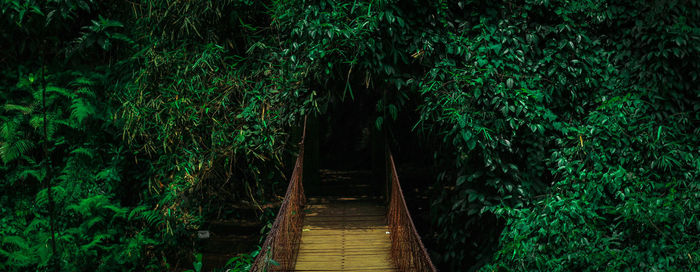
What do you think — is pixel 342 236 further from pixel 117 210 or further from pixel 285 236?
pixel 117 210

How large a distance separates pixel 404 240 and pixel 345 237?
713mm

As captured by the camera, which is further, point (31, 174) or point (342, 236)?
point (31, 174)

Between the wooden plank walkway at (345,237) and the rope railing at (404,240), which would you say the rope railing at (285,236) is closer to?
the wooden plank walkway at (345,237)

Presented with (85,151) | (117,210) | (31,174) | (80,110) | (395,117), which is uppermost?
(80,110)

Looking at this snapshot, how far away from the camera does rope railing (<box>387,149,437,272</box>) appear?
9.93 ft

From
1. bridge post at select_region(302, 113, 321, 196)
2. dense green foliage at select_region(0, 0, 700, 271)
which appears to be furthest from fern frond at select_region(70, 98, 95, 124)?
bridge post at select_region(302, 113, 321, 196)

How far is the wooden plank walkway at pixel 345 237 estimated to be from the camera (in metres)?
3.75

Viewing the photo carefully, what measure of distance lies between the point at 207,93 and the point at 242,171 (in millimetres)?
730

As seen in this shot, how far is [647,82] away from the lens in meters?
3.88

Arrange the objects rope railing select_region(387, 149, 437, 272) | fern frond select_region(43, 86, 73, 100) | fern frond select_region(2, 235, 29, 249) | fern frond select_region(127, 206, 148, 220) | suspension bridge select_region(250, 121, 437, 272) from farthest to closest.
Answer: fern frond select_region(43, 86, 73, 100)
fern frond select_region(127, 206, 148, 220)
fern frond select_region(2, 235, 29, 249)
suspension bridge select_region(250, 121, 437, 272)
rope railing select_region(387, 149, 437, 272)

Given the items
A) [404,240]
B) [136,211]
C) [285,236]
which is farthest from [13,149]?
[404,240]

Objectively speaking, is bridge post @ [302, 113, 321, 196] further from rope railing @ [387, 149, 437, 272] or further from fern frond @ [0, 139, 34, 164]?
fern frond @ [0, 139, 34, 164]

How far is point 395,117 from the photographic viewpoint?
4.24 meters

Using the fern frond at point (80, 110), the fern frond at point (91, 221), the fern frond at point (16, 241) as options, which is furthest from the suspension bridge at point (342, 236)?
the fern frond at point (16, 241)
